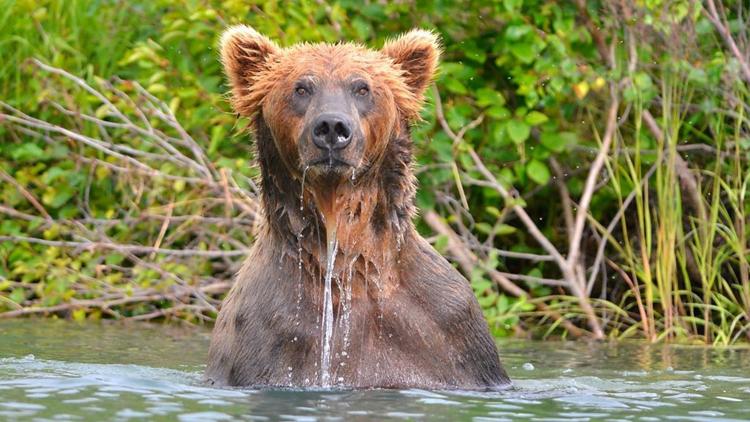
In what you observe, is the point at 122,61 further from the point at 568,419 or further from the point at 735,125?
the point at 568,419

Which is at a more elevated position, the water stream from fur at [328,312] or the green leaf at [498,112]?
the green leaf at [498,112]

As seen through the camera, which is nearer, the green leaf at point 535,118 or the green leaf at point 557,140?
the green leaf at point 535,118

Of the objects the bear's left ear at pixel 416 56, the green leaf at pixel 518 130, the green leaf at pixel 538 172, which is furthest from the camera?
the green leaf at pixel 538 172

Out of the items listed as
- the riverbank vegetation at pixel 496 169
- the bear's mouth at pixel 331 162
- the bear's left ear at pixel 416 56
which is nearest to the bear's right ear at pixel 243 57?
the bear's left ear at pixel 416 56

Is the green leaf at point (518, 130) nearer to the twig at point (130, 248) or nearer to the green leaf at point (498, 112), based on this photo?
the green leaf at point (498, 112)

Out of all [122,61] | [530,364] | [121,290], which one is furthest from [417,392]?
[122,61]

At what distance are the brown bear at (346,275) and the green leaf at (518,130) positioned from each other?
3185 millimetres

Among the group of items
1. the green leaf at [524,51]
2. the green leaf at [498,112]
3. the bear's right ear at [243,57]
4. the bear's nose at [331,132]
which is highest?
the green leaf at [524,51]

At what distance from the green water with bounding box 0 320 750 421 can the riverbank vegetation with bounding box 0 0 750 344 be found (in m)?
0.78

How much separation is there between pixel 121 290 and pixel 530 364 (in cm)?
307

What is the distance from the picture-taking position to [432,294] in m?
5.85

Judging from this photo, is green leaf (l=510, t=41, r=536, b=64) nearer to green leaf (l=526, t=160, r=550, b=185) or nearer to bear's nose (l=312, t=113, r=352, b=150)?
green leaf (l=526, t=160, r=550, b=185)

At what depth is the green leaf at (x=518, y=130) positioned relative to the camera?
9070mm

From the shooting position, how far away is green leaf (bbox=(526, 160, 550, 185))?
917 cm
